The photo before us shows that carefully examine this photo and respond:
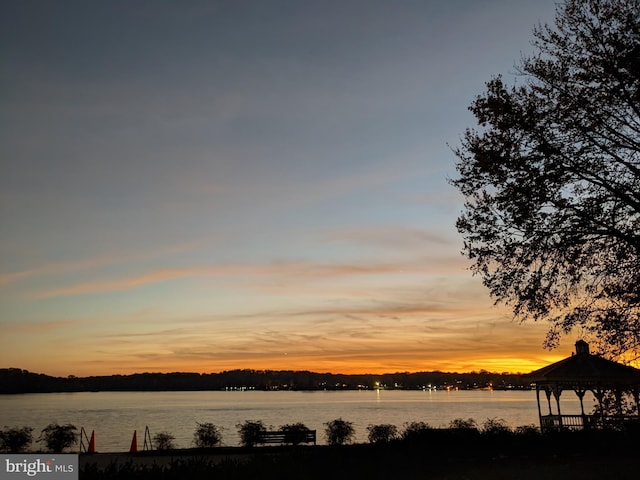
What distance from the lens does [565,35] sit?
1691 centimetres

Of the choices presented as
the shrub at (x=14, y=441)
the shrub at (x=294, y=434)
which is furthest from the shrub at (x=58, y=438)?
the shrub at (x=294, y=434)

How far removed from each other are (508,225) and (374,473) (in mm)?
7500

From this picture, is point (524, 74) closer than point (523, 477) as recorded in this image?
No

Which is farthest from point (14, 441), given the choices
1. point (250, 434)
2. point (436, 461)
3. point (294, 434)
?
point (436, 461)

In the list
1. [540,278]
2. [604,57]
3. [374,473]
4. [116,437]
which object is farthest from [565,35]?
[116,437]

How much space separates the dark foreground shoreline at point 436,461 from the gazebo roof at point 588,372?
6.79 metres

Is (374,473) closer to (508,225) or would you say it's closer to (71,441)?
(508,225)

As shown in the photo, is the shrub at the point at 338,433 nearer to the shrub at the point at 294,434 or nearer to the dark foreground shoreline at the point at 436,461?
the shrub at the point at 294,434

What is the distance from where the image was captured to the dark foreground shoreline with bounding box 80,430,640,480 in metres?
13.1

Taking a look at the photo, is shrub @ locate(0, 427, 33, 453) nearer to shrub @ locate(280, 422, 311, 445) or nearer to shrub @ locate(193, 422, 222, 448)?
shrub @ locate(193, 422, 222, 448)

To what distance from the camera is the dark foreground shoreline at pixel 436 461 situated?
42.9 ft

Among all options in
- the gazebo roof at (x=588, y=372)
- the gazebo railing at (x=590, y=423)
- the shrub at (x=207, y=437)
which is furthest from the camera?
the shrub at (x=207, y=437)

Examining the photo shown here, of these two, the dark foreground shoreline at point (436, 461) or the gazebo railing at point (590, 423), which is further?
the gazebo railing at point (590, 423)

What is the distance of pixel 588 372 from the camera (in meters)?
30.9
